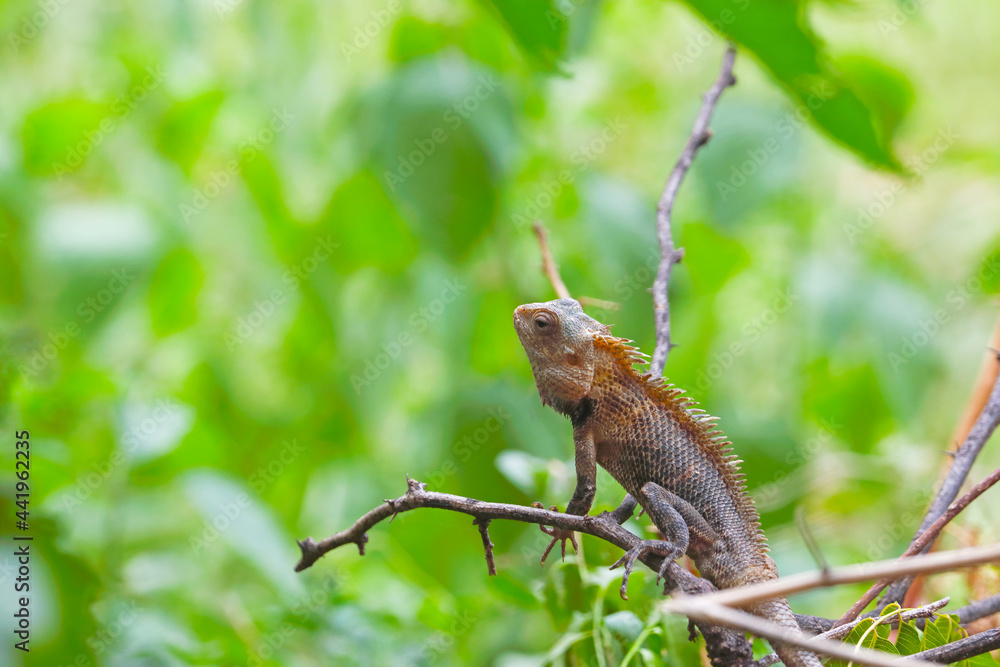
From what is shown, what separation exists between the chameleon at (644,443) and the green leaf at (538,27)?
2.09 feet

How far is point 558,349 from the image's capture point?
1.25 metres

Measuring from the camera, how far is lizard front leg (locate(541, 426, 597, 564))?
113cm

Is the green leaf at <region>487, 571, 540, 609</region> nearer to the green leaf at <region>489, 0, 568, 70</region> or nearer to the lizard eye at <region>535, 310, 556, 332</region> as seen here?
the lizard eye at <region>535, 310, 556, 332</region>

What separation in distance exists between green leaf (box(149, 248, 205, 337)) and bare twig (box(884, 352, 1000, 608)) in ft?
6.87

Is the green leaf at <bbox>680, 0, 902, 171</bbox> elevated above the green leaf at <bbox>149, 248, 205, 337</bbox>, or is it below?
above

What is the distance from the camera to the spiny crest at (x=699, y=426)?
1.19m

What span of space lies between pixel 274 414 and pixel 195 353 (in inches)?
15.3

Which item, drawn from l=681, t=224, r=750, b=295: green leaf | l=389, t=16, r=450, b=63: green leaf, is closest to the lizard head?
l=389, t=16, r=450, b=63: green leaf

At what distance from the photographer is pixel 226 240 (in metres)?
3.15

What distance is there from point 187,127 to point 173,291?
0.52 metres

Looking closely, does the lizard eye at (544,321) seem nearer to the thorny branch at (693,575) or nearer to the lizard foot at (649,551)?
the thorny branch at (693,575)

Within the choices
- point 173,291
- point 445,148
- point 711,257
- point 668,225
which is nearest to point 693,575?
point 668,225

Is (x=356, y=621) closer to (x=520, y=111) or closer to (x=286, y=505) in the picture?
(x=286, y=505)

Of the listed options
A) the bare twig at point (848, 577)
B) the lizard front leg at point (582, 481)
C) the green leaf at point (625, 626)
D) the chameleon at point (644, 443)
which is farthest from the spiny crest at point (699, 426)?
the bare twig at point (848, 577)
